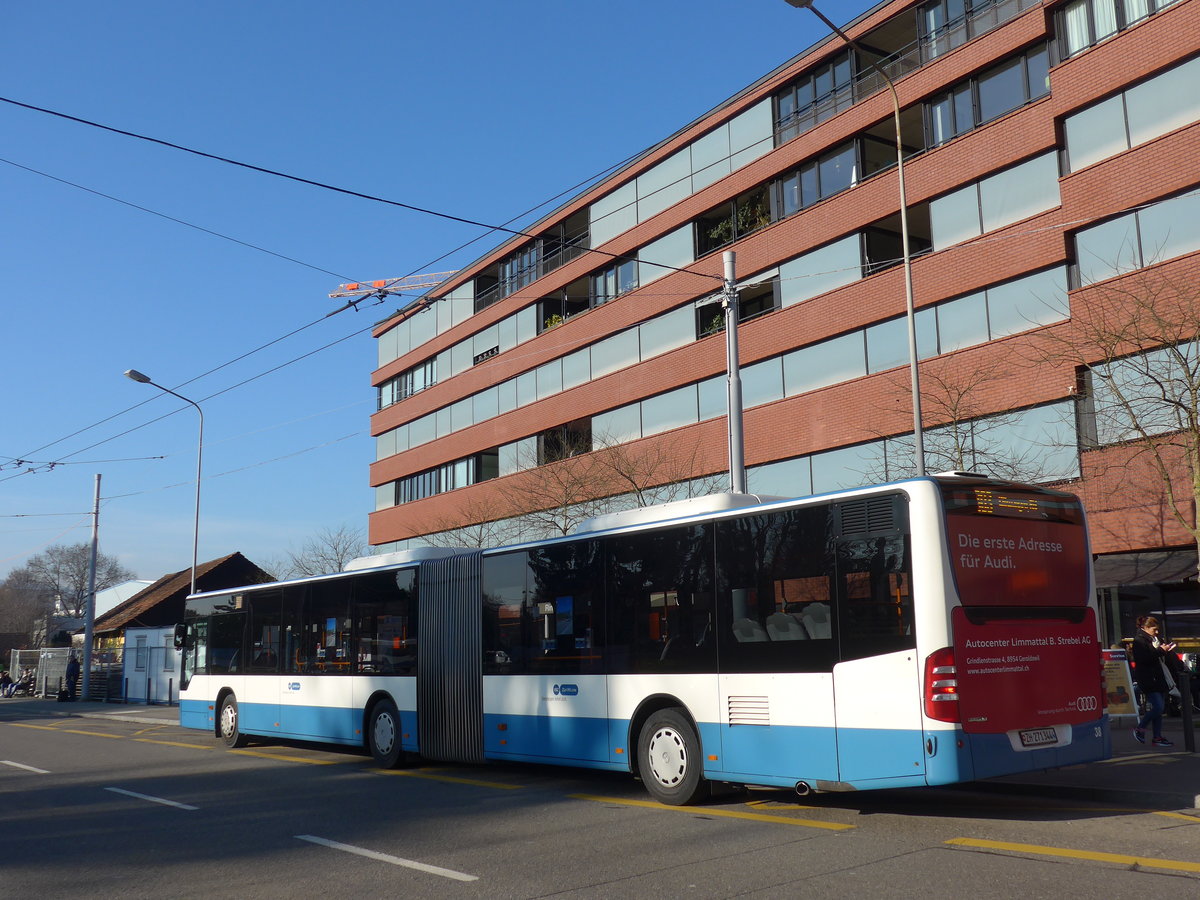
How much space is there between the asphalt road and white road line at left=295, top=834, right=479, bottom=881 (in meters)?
0.02

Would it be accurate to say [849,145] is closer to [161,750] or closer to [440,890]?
[161,750]

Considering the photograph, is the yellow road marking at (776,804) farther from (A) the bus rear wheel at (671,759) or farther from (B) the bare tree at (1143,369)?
(B) the bare tree at (1143,369)

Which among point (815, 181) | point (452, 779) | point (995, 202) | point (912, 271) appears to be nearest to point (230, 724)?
point (452, 779)

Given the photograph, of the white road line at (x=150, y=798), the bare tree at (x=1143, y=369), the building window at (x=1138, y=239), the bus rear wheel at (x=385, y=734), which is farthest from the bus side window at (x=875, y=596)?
the building window at (x=1138, y=239)

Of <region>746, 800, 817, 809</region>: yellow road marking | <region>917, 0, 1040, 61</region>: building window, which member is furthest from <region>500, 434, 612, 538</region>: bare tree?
<region>746, 800, 817, 809</region>: yellow road marking

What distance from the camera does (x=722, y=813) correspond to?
995cm

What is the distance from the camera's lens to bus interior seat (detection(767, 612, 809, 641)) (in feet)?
31.4

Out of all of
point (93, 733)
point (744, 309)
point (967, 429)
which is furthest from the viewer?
point (744, 309)

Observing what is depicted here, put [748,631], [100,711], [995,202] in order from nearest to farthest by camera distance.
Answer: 1. [748,631]
2. [995,202]
3. [100,711]

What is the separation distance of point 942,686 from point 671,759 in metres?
3.28

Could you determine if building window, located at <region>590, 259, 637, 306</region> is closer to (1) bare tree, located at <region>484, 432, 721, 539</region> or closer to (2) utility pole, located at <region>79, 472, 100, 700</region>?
(1) bare tree, located at <region>484, 432, 721, 539</region>

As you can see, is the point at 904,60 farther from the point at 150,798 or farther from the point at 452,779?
the point at 150,798

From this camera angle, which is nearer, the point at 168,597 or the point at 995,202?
the point at 995,202

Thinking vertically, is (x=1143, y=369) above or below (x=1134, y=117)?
below
